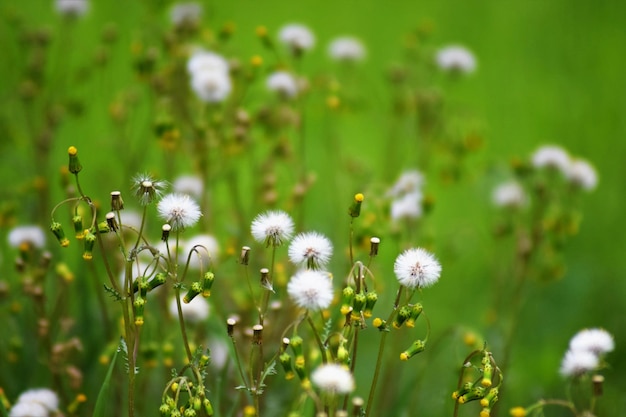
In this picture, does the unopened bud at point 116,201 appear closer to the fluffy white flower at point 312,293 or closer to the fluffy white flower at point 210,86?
the fluffy white flower at point 312,293

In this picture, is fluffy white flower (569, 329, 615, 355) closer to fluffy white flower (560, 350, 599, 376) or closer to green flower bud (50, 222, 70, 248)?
fluffy white flower (560, 350, 599, 376)

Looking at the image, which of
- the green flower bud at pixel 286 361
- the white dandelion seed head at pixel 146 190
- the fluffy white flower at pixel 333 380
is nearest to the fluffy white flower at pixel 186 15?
the white dandelion seed head at pixel 146 190

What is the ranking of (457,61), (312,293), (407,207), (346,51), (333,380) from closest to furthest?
1. (333,380)
2. (312,293)
3. (407,207)
4. (457,61)
5. (346,51)

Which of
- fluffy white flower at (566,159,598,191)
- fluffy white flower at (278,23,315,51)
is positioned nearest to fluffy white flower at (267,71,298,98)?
fluffy white flower at (278,23,315,51)

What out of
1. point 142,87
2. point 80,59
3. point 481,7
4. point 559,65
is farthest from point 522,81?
point 80,59

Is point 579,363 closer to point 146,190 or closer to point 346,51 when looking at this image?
point 146,190

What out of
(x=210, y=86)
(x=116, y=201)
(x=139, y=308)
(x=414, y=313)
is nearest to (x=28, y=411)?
(x=139, y=308)
